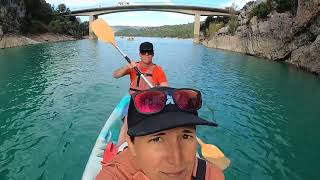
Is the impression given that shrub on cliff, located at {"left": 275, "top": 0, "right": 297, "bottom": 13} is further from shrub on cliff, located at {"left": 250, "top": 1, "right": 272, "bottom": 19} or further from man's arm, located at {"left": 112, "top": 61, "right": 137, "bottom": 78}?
man's arm, located at {"left": 112, "top": 61, "right": 137, "bottom": 78}

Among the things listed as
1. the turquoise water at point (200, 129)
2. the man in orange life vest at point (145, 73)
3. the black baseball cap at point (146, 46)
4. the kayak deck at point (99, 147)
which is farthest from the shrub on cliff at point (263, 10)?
the black baseball cap at point (146, 46)

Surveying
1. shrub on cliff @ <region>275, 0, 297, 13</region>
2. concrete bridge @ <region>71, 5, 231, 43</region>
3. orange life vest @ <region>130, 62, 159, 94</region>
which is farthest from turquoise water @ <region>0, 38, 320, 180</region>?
concrete bridge @ <region>71, 5, 231, 43</region>

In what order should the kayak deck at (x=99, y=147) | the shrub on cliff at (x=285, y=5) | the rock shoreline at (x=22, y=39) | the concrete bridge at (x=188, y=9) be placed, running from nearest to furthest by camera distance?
the kayak deck at (x=99, y=147)
the shrub on cliff at (x=285, y=5)
the rock shoreline at (x=22, y=39)
the concrete bridge at (x=188, y=9)

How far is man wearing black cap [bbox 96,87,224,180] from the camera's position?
2146mm

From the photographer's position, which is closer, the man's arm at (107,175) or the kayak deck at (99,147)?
the man's arm at (107,175)

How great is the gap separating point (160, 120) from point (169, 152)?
8.2 inches

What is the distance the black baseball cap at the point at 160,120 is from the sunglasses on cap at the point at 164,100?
0.03m

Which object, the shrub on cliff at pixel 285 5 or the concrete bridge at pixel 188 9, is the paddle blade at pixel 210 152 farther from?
the concrete bridge at pixel 188 9

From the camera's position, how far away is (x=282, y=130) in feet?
40.9

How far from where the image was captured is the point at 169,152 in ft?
7.11

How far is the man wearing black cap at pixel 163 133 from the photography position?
84.5 inches

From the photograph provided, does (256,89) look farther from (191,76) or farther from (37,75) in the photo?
(37,75)

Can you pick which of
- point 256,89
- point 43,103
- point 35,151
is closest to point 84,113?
point 43,103

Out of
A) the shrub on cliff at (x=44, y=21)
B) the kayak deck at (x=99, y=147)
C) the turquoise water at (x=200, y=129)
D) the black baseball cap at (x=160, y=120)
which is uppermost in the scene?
the shrub on cliff at (x=44, y=21)
